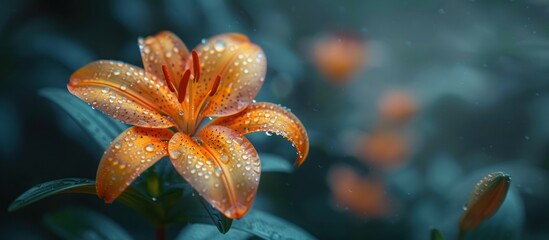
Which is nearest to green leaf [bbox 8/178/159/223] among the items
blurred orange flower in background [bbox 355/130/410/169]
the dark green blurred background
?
the dark green blurred background

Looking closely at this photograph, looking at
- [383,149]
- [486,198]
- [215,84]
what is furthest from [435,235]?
[383,149]

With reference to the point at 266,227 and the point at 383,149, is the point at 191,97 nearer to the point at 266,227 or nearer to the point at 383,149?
the point at 266,227

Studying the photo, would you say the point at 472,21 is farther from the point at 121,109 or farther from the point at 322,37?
the point at 121,109

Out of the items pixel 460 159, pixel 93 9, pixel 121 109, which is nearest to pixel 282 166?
pixel 121 109

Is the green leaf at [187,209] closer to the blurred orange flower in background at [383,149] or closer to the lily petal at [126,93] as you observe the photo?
the lily petal at [126,93]

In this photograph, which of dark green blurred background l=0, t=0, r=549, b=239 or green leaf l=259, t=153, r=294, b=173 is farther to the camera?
dark green blurred background l=0, t=0, r=549, b=239

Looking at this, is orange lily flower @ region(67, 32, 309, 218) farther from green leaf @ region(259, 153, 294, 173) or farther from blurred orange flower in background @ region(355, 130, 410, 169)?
blurred orange flower in background @ region(355, 130, 410, 169)
